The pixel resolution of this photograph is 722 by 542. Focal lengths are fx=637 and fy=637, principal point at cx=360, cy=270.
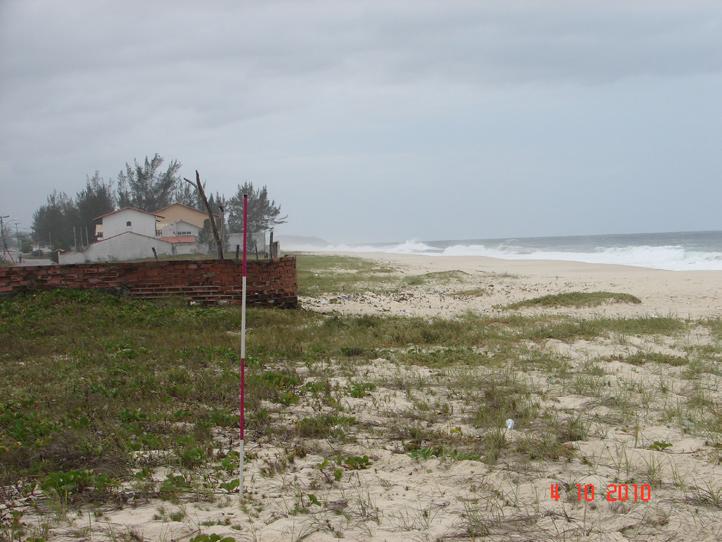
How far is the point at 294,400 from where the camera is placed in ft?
22.3

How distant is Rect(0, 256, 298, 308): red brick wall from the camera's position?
1385cm

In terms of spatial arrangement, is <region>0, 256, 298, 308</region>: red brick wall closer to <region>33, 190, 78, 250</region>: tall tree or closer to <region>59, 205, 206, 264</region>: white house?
<region>59, 205, 206, 264</region>: white house

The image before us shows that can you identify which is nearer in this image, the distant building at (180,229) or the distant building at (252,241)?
the distant building at (252,241)

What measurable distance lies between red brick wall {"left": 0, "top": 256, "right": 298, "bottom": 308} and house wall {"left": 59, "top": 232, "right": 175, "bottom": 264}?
69.8ft

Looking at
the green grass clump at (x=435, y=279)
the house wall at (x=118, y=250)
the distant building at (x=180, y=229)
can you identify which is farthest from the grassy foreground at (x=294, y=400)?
the distant building at (x=180, y=229)

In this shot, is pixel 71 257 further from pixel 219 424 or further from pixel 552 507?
pixel 552 507

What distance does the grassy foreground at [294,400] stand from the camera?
187 inches

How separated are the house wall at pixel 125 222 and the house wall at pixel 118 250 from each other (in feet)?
35.3

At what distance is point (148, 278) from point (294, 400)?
331 inches

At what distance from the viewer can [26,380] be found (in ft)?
25.7

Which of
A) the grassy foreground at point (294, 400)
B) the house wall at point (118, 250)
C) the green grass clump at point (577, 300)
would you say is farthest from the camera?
the house wall at point (118, 250)

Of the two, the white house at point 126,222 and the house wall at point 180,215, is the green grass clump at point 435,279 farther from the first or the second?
the house wall at point 180,215

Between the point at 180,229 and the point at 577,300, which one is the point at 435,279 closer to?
the point at 577,300

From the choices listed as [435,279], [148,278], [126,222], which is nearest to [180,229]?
[126,222]
